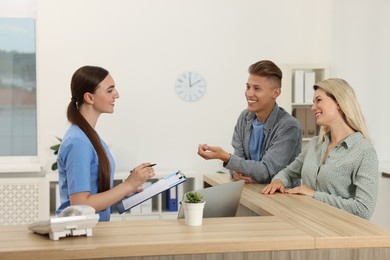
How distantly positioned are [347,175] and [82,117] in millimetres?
1286

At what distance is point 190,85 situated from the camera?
6.12 meters

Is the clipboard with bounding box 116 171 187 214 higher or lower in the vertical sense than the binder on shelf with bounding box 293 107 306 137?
lower

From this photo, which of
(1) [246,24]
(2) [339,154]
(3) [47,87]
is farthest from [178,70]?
(2) [339,154]

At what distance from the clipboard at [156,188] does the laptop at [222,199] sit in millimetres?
133

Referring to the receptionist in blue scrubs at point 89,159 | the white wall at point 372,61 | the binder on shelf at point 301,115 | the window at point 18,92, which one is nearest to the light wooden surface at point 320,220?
the receptionist in blue scrubs at point 89,159

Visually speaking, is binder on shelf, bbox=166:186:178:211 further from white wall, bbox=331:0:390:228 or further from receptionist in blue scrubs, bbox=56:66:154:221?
receptionist in blue scrubs, bbox=56:66:154:221

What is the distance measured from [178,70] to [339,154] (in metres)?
3.42

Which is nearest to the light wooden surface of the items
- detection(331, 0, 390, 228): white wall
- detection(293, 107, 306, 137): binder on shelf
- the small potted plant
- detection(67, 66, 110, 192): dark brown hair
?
the small potted plant

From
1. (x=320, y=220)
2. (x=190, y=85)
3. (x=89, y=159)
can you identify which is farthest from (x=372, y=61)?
(x=89, y=159)

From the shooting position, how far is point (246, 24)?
6.22m

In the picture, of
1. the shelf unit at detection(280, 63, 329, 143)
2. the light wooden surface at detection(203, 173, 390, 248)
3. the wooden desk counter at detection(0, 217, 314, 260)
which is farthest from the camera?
the shelf unit at detection(280, 63, 329, 143)

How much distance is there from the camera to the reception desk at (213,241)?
1.92m

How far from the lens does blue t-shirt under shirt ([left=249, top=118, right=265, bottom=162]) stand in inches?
139

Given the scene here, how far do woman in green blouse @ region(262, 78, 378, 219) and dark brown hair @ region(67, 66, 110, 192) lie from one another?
86cm
